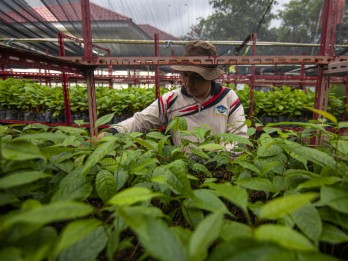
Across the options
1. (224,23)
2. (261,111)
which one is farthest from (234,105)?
(224,23)

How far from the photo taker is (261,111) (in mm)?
3666

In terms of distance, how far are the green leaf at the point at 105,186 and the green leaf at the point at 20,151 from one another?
5.7 inches

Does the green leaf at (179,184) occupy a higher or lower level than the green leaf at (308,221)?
higher

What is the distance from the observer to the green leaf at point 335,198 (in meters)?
0.41

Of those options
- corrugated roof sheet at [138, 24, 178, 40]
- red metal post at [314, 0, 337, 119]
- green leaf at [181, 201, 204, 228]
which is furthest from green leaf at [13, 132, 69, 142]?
corrugated roof sheet at [138, 24, 178, 40]

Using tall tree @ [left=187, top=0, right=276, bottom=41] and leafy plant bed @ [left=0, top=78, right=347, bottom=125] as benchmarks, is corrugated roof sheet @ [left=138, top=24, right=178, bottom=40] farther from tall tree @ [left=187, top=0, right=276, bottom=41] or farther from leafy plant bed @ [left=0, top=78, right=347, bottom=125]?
leafy plant bed @ [left=0, top=78, right=347, bottom=125]

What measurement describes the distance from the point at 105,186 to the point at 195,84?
1544 mm

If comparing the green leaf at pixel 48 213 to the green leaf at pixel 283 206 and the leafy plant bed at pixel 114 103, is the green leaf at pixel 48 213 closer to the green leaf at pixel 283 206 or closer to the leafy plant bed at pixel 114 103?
the green leaf at pixel 283 206

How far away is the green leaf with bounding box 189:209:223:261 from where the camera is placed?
29 cm

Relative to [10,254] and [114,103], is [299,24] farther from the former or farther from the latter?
[10,254]

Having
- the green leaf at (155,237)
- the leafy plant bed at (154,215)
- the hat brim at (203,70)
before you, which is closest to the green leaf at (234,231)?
the leafy plant bed at (154,215)

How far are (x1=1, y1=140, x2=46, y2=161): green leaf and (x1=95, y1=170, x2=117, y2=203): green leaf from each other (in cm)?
14

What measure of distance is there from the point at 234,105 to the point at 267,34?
40.1ft

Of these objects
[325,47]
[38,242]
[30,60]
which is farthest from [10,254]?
[325,47]
